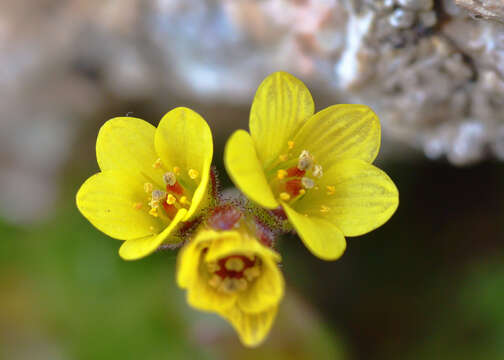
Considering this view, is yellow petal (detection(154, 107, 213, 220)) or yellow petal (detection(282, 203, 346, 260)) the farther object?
yellow petal (detection(154, 107, 213, 220))

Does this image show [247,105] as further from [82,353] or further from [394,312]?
[82,353]

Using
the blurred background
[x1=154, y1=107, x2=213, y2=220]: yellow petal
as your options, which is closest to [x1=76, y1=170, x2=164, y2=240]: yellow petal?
[x1=154, y1=107, x2=213, y2=220]: yellow petal

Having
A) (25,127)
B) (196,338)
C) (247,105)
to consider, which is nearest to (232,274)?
(196,338)

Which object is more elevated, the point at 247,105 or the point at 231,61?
the point at 231,61

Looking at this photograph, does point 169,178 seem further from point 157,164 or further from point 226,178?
point 226,178

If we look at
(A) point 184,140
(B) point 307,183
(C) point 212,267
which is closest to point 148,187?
(A) point 184,140

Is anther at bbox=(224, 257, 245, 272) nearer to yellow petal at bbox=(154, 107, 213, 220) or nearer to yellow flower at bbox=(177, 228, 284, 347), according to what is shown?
yellow flower at bbox=(177, 228, 284, 347)
